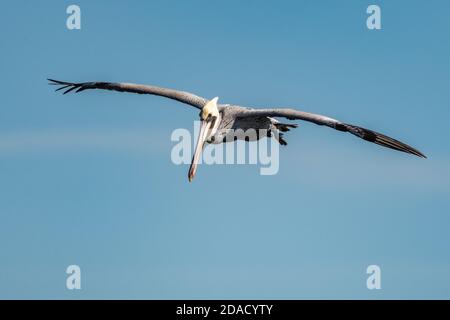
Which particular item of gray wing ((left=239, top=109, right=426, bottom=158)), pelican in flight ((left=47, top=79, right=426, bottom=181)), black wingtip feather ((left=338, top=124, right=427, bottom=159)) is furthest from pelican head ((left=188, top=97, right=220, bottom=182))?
black wingtip feather ((left=338, top=124, right=427, bottom=159))

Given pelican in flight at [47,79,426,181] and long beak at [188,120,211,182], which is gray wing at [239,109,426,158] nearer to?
pelican in flight at [47,79,426,181]

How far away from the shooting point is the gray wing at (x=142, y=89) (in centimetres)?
3328

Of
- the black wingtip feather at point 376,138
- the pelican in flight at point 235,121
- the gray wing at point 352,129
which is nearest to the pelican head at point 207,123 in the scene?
the pelican in flight at point 235,121

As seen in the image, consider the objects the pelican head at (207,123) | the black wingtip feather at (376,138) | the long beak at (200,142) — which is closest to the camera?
the black wingtip feather at (376,138)

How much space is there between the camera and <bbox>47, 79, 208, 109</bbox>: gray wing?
3328 centimetres

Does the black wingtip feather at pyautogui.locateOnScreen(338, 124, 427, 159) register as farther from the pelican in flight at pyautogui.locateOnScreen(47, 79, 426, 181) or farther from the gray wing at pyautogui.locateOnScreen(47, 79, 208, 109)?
the gray wing at pyautogui.locateOnScreen(47, 79, 208, 109)

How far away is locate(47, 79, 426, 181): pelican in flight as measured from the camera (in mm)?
28750

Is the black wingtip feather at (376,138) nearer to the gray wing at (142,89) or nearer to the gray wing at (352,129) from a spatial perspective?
the gray wing at (352,129)

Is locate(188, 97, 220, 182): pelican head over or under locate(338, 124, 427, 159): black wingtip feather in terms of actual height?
over

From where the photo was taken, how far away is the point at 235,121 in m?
32.0

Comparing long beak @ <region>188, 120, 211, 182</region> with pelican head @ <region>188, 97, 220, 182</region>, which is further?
pelican head @ <region>188, 97, 220, 182</region>

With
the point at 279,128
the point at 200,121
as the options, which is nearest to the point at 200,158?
the point at 200,121

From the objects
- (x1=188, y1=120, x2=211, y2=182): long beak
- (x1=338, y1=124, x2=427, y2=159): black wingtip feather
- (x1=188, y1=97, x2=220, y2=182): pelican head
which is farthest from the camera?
(x1=188, y1=97, x2=220, y2=182): pelican head

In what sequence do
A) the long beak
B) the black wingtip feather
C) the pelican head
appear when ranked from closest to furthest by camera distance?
the black wingtip feather < the long beak < the pelican head
